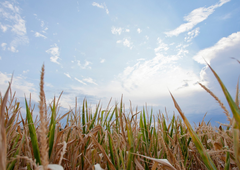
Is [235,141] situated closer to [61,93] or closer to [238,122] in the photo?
[238,122]

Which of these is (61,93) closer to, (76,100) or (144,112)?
(76,100)

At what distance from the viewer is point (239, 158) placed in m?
0.84

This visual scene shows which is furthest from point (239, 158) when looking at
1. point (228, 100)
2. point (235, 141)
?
point (228, 100)

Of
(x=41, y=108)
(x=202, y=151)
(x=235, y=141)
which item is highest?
(x=41, y=108)

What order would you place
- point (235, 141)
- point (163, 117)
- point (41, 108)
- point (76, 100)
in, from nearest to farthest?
point (41, 108), point (235, 141), point (76, 100), point (163, 117)

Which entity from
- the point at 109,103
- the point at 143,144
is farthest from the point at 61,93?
the point at 143,144

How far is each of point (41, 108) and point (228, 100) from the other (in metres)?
0.85

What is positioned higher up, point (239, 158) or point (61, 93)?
point (61, 93)

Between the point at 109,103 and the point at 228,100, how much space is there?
1744mm

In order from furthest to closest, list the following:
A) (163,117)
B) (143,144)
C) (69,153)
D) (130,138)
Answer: (163,117), (143,144), (69,153), (130,138)

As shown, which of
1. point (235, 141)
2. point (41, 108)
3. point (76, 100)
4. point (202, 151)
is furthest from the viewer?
point (76, 100)

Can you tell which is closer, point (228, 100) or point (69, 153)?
point (228, 100)

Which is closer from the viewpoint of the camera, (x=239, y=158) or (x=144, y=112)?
(x=239, y=158)

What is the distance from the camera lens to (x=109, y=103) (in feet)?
7.93
